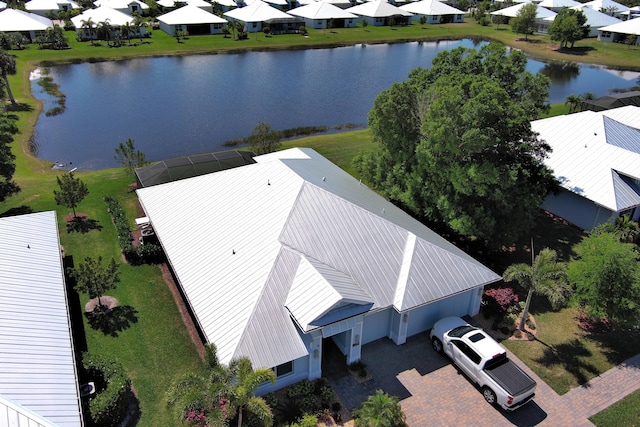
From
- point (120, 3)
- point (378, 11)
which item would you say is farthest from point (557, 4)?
point (120, 3)

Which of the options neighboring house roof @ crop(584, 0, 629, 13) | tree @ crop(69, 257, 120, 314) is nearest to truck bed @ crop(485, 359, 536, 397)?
tree @ crop(69, 257, 120, 314)

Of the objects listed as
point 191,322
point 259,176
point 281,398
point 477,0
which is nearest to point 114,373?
point 191,322

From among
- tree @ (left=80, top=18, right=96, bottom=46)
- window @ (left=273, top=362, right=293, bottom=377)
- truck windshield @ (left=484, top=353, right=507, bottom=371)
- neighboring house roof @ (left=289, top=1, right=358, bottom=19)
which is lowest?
window @ (left=273, top=362, right=293, bottom=377)

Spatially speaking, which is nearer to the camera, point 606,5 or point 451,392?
point 451,392

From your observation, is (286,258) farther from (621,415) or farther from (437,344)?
(621,415)

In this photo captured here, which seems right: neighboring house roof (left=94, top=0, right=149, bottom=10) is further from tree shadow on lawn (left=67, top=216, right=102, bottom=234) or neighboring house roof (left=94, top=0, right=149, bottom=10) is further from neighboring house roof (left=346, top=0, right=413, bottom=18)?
tree shadow on lawn (left=67, top=216, right=102, bottom=234)

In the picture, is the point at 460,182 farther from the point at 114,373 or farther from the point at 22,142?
the point at 22,142

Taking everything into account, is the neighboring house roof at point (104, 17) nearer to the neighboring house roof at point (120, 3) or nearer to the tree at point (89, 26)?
the tree at point (89, 26)
